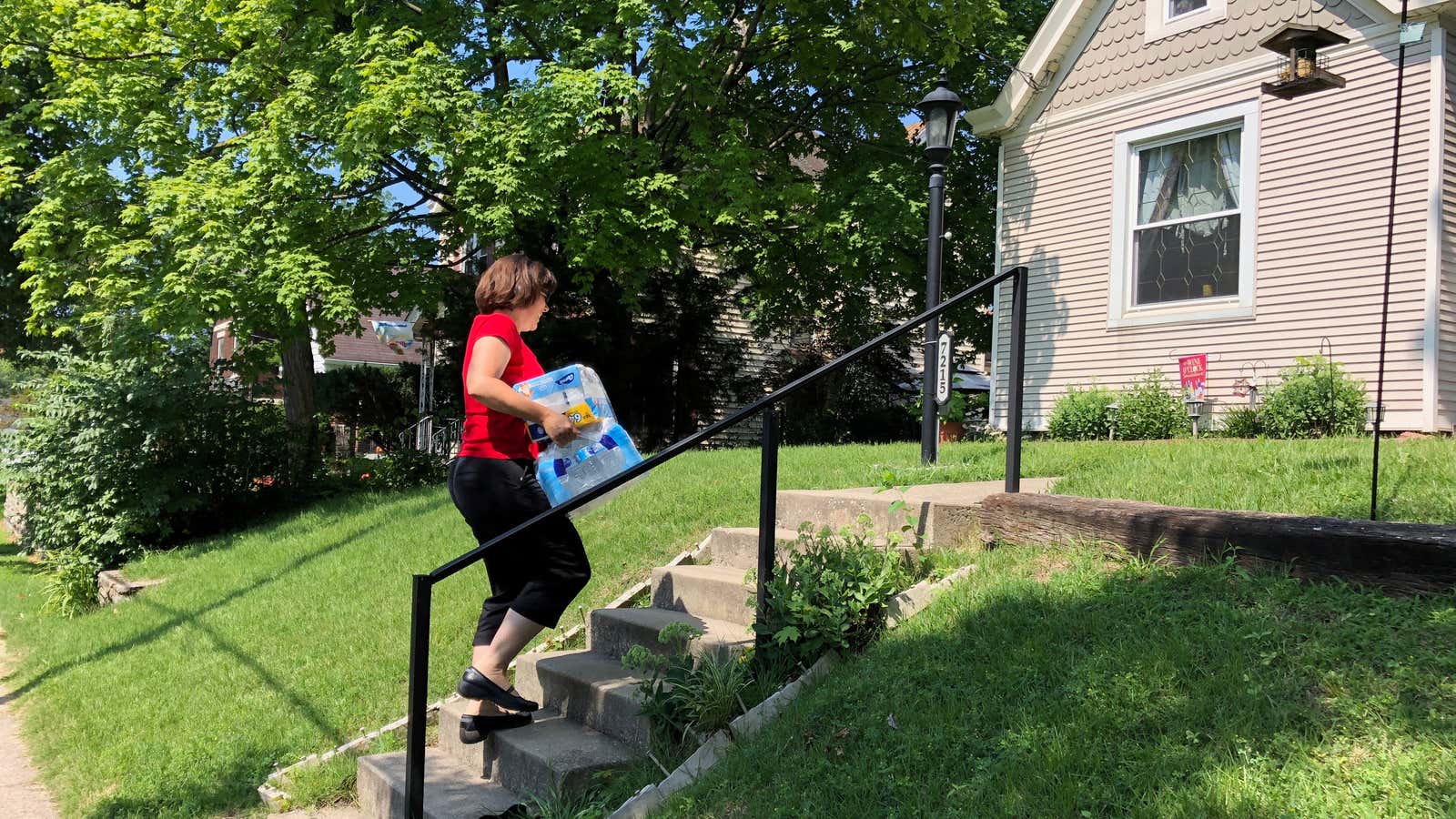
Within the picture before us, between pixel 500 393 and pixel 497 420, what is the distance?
169mm

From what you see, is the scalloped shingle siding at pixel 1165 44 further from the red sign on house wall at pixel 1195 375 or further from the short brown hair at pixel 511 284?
the short brown hair at pixel 511 284

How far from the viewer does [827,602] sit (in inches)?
144

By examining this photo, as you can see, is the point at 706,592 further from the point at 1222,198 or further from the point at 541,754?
the point at 1222,198

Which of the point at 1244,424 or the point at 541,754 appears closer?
the point at 541,754

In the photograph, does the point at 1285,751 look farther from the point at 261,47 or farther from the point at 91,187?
the point at 91,187

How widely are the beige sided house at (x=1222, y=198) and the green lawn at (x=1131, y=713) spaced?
6.13m

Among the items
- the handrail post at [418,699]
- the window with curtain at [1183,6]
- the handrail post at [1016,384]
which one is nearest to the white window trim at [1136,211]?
the window with curtain at [1183,6]

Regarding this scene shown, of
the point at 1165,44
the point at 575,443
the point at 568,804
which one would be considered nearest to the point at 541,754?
the point at 568,804

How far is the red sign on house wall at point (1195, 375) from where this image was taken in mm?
9953

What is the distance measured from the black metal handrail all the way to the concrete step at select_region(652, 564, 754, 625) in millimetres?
563

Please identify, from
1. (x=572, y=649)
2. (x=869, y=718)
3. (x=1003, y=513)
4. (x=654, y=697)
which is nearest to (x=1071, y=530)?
(x=1003, y=513)

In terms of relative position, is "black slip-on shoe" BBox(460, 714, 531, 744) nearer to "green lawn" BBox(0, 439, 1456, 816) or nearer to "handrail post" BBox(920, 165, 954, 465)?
"green lawn" BBox(0, 439, 1456, 816)

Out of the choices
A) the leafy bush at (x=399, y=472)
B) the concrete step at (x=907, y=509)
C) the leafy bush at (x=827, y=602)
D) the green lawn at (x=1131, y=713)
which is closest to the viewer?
the green lawn at (x=1131, y=713)

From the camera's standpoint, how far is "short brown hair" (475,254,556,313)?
12.5 feet
